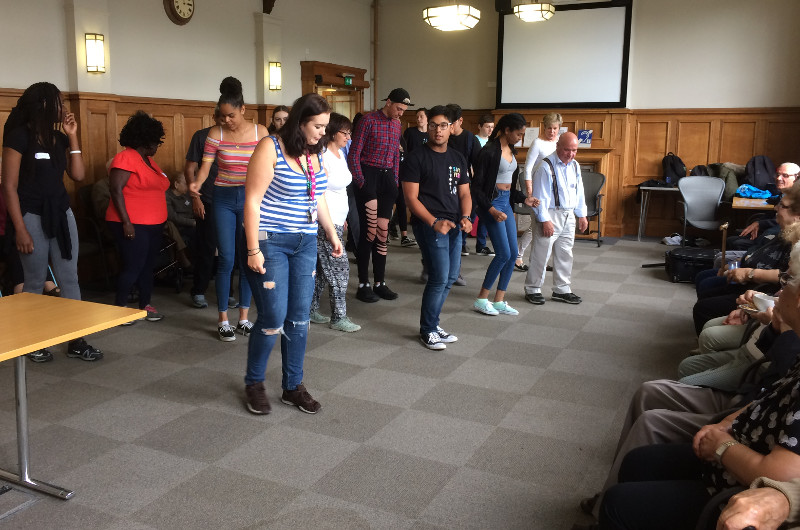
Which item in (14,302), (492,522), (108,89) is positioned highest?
(108,89)

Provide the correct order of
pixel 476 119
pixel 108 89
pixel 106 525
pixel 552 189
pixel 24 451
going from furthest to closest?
pixel 476 119 → pixel 108 89 → pixel 552 189 → pixel 24 451 → pixel 106 525

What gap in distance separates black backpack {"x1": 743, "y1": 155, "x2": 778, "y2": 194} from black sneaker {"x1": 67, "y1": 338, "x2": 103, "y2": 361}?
7436mm

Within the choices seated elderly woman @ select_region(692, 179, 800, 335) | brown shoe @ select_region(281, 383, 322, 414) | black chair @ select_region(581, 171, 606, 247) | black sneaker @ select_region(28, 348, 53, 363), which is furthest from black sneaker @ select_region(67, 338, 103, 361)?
black chair @ select_region(581, 171, 606, 247)

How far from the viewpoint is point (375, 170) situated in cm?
537

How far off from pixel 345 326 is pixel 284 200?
1.83m

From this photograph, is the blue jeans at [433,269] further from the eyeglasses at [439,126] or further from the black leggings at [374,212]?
the black leggings at [374,212]

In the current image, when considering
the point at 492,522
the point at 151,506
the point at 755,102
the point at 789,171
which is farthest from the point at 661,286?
the point at 151,506

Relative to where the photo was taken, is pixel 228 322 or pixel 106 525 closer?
pixel 106 525

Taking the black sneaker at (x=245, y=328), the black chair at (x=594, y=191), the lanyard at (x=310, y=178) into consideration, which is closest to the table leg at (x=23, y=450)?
the lanyard at (x=310, y=178)

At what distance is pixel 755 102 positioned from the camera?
872cm

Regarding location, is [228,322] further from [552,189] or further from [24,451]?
[552,189]

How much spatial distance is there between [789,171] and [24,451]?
5802mm

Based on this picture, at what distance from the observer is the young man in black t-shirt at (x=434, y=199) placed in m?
4.10

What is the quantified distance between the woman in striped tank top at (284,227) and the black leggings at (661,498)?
1.73m
